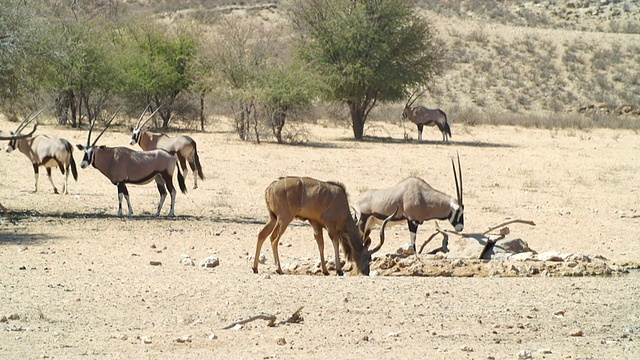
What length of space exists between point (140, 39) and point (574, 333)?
29.7m

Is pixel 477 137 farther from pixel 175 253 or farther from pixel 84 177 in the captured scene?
pixel 175 253

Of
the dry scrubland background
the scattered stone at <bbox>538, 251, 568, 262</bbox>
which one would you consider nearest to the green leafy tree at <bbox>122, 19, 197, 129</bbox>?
the dry scrubland background

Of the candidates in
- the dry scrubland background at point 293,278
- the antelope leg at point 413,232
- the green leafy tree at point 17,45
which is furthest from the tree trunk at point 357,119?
the antelope leg at point 413,232

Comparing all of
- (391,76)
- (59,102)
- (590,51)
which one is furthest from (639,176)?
(590,51)

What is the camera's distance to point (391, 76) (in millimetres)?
34438

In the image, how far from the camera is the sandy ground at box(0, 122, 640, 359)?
7289mm

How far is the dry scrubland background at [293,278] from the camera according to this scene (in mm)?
7379

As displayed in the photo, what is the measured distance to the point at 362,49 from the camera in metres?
34.4

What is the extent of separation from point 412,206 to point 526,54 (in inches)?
1835

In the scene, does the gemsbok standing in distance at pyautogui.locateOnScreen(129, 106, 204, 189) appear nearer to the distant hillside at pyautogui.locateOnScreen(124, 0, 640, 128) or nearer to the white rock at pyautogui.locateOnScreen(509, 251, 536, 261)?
the white rock at pyautogui.locateOnScreen(509, 251, 536, 261)

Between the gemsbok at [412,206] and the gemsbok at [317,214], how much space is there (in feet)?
5.06

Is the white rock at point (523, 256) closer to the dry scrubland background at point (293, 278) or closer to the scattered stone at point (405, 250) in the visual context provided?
the dry scrubland background at point (293, 278)

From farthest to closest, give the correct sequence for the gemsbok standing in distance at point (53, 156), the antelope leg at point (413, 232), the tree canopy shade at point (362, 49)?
the tree canopy shade at point (362, 49) → the gemsbok standing in distance at point (53, 156) → the antelope leg at point (413, 232)

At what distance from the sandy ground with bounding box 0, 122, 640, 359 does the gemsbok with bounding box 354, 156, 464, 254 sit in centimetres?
60
